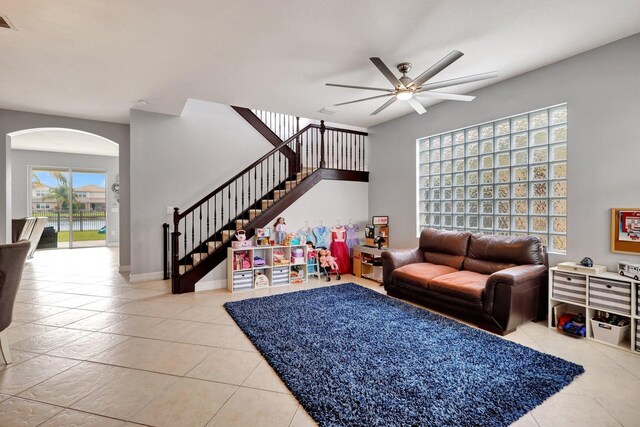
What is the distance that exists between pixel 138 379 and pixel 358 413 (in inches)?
64.2

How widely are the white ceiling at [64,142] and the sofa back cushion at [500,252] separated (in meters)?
7.18

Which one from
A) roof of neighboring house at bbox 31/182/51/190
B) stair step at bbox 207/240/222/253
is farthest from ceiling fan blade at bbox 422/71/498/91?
roof of neighboring house at bbox 31/182/51/190

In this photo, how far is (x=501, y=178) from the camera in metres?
3.94

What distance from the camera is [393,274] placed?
4090 millimetres

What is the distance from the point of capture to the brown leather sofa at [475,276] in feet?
9.66

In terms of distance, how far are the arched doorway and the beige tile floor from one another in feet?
20.4

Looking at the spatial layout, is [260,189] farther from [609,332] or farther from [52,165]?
[52,165]

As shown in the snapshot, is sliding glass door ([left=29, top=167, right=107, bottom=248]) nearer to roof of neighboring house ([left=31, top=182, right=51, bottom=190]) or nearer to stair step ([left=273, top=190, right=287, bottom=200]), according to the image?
roof of neighboring house ([left=31, top=182, right=51, bottom=190])

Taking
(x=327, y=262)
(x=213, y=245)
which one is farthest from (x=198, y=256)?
(x=327, y=262)

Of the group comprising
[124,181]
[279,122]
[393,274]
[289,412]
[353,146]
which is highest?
[279,122]

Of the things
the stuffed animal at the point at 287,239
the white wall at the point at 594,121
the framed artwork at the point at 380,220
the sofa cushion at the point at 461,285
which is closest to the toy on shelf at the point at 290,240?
the stuffed animal at the point at 287,239

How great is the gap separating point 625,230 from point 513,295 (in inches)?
49.0

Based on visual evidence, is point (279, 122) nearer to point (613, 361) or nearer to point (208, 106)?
point (208, 106)

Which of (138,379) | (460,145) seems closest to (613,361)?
(460,145)
